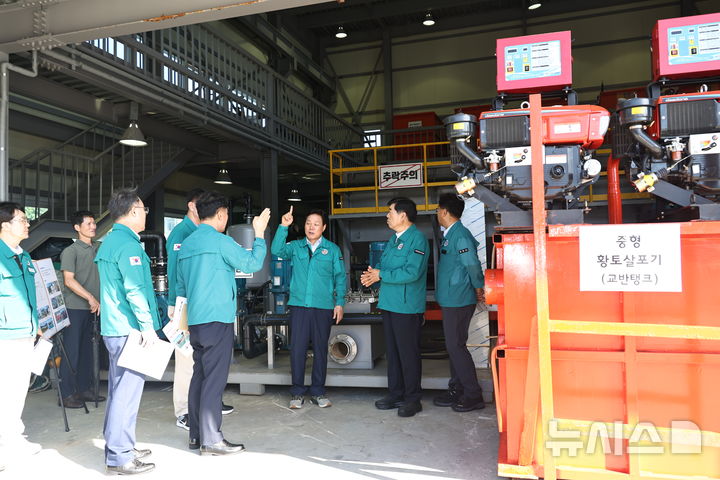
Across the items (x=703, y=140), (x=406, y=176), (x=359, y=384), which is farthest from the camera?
(x=406, y=176)

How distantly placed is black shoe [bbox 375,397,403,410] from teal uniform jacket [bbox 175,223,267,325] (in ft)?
5.77

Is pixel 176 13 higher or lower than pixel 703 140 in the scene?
higher

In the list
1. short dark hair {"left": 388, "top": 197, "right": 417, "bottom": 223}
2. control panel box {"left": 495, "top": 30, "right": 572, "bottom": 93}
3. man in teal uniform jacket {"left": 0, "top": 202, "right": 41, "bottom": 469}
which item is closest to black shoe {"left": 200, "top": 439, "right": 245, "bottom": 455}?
man in teal uniform jacket {"left": 0, "top": 202, "right": 41, "bottom": 469}

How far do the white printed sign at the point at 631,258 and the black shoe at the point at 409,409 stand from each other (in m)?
2.18

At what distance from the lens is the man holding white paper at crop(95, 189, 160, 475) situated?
10.8 feet

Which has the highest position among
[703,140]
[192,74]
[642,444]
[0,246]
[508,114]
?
[192,74]

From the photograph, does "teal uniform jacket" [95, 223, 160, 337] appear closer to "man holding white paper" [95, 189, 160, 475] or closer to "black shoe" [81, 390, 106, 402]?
"man holding white paper" [95, 189, 160, 475]

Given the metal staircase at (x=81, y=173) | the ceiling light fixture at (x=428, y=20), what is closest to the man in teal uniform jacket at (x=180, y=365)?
the metal staircase at (x=81, y=173)

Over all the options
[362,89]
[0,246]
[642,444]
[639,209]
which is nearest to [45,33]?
[0,246]

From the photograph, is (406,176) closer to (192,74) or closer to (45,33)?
(192,74)

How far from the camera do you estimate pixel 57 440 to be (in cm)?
402

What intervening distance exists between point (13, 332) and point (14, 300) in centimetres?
23

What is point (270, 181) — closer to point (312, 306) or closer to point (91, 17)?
point (312, 306)

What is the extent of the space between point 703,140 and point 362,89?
15.1 metres
